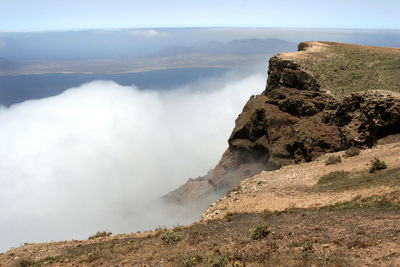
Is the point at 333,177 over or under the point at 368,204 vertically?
under

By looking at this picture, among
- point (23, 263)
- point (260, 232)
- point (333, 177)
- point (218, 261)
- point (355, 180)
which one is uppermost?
point (218, 261)

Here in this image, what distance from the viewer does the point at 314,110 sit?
24609 mm

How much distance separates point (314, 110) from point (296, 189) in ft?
39.1

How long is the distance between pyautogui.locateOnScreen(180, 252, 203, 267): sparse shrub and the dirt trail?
5.17 m

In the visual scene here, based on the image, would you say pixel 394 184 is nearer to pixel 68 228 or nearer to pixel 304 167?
pixel 304 167

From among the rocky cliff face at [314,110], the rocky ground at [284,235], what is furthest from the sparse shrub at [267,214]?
the rocky cliff face at [314,110]

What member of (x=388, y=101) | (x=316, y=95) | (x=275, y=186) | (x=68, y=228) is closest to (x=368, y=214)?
(x=275, y=186)

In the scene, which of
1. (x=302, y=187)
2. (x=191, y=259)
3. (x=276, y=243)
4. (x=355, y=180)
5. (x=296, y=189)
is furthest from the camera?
(x=302, y=187)

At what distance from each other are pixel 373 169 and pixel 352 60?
19580 mm

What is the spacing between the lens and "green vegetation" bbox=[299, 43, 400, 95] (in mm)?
25734

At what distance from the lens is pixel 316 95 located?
25766 millimetres

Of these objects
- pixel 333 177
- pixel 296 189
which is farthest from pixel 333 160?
pixel 296 189

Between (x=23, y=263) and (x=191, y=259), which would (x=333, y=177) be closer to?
(x=191, y=259)

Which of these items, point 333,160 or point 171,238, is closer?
point 171,238
